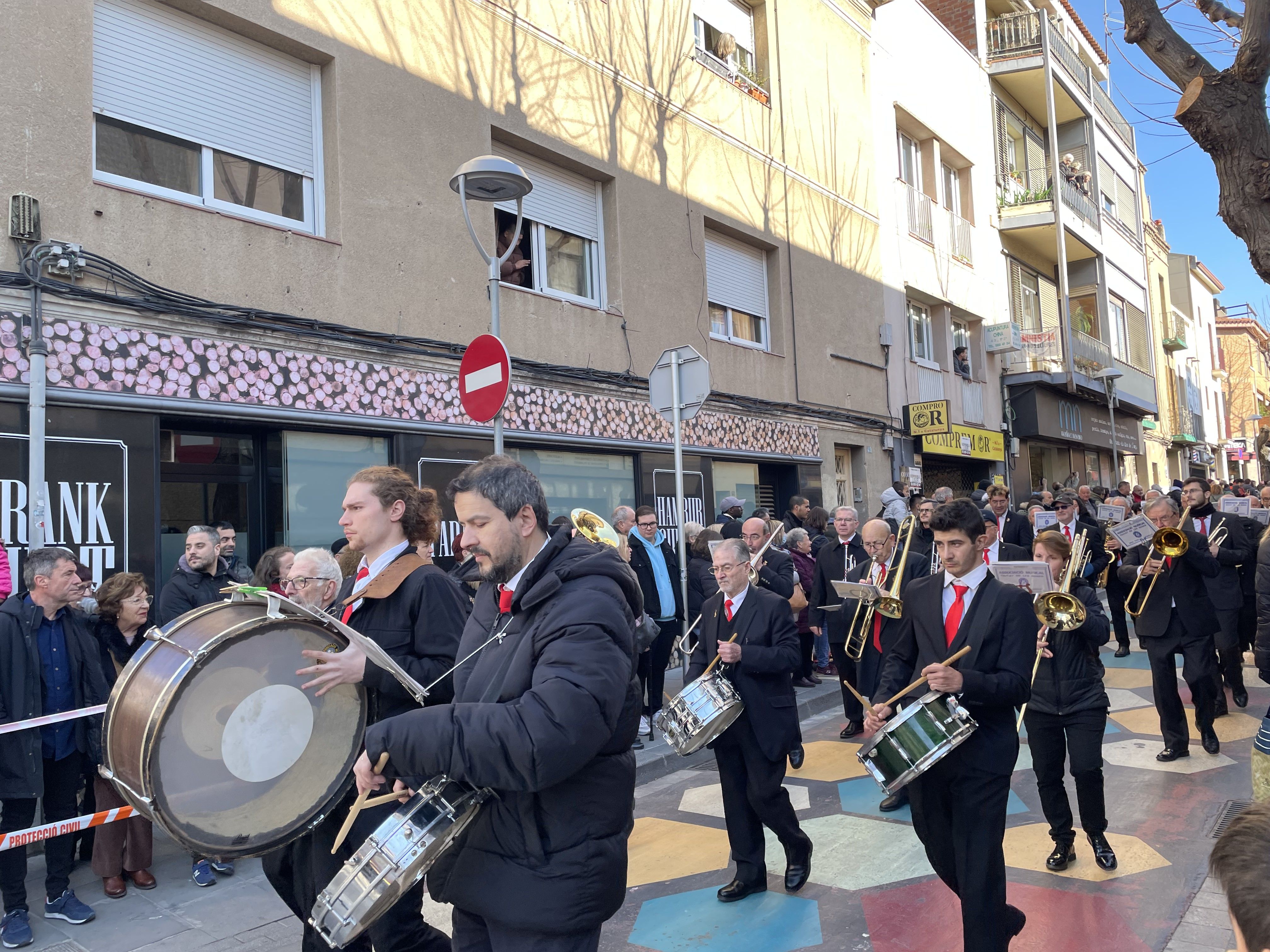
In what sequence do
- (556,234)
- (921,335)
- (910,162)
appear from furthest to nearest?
1. (910,162)
2. (921,335)
3. (556,234)

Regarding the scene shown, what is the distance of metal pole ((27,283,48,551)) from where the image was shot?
20.8 ft

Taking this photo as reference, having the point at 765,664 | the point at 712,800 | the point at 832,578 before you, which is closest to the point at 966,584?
the point at 765,664

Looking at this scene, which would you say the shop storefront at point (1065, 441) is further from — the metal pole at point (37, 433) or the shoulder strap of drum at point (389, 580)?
the shoulder strap of drum at point (389, 580)

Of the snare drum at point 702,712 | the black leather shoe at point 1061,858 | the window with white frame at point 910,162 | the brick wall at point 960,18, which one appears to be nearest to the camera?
the snare drum at point 702,712

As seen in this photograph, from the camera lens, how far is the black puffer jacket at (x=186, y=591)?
6152 mm

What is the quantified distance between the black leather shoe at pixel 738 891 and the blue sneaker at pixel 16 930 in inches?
135

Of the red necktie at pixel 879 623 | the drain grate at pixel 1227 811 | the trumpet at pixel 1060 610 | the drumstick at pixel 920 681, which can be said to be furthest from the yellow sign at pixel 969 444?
the drumstick at pixel 920 681

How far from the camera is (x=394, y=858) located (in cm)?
239

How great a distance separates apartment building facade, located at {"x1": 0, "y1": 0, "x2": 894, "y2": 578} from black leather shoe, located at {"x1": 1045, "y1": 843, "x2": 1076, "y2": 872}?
20.1 ft

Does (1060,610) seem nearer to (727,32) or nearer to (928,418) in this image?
(727,32)

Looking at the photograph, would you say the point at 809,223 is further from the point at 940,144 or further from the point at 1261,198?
the point at 1261,198

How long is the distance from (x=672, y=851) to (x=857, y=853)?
109cm

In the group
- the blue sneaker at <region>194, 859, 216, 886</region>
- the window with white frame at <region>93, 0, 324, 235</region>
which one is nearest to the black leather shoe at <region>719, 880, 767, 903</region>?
the blue sneaker at <region>194, 859, 216, 886</region>

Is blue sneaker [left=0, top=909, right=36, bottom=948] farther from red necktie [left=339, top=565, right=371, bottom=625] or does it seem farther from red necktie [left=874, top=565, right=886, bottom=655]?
red necktie [left=874, top=565, right=886, bottom=655]
